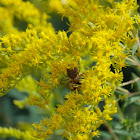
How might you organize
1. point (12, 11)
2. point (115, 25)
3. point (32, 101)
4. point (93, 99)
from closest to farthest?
point (93, 99) < point (115, 25) < point (32, 101) < point (12, 11)

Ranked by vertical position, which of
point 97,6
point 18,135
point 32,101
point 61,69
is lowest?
point 18,135

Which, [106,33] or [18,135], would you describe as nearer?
[106,33]

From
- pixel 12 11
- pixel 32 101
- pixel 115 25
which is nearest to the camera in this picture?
pixel 115 25

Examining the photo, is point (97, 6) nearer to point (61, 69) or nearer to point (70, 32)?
point (70, 32)

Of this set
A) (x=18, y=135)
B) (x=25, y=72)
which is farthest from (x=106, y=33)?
(x=18, y=135)

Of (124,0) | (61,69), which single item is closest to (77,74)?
(61,69)

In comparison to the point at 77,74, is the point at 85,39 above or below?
above

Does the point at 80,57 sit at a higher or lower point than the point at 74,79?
higher
